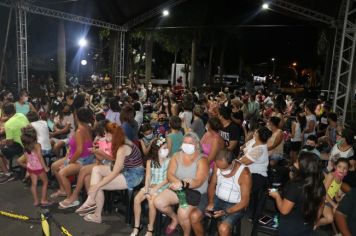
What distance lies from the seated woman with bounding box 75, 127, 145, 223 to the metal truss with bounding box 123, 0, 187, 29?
10231mm

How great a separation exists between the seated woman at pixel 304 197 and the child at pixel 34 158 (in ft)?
12.1

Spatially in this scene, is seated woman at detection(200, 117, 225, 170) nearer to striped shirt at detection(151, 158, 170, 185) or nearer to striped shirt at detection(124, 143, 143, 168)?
striped shirt at detection(151, 158, 170, 185)

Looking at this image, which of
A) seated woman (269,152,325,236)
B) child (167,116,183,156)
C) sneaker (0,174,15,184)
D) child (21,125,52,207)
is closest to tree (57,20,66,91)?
sneaker (0,174,15,184)

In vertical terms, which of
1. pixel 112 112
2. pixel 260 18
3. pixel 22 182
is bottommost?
pixel 22 182

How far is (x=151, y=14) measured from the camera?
14359 millimetres

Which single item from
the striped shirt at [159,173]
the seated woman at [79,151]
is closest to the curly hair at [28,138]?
the seated woman at [79,151]

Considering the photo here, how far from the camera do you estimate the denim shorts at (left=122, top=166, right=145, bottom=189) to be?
185 inches

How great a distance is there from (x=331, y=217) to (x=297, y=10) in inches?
390

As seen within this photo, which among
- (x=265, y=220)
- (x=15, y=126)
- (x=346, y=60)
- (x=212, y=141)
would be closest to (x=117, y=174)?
(x=212, y=141)

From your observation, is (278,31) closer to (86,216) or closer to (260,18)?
(260,18)

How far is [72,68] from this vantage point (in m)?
33.2

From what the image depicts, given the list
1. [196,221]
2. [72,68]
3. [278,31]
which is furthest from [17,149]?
[278,31]

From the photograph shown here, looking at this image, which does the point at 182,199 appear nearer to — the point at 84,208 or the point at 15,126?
the point at 84,208

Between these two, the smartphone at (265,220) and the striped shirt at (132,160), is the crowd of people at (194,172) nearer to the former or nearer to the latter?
the striped shirt at (132,160)
